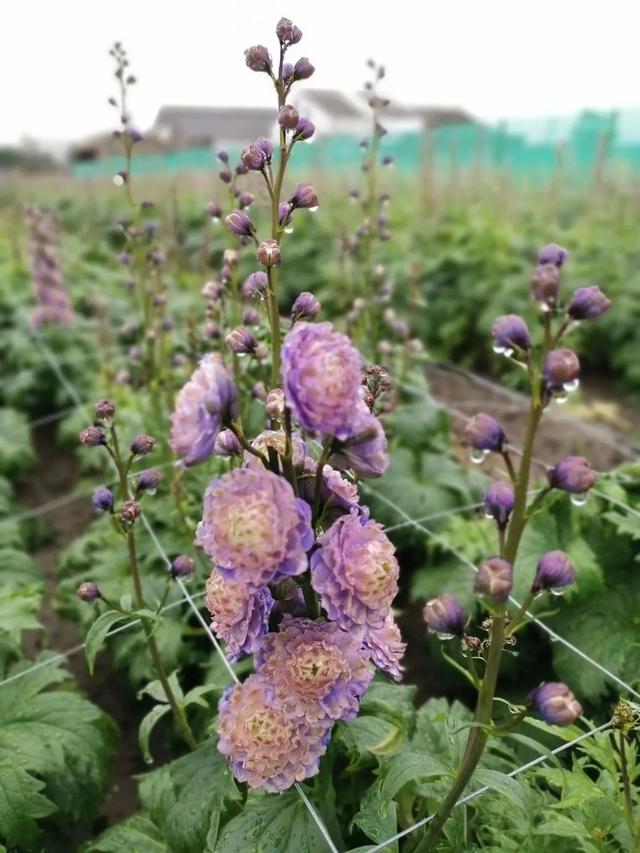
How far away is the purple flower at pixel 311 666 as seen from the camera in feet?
4.35

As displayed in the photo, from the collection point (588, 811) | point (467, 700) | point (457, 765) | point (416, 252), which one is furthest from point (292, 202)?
point (416, 252)

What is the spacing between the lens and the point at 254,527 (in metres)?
1.17

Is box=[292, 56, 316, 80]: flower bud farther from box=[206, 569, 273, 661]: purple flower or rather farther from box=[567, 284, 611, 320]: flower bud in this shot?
box=[206, 569, 273, 661]: purple flower

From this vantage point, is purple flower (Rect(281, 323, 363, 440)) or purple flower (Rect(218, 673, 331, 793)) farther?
purple flower (Rect(218, 673, 331, 793))

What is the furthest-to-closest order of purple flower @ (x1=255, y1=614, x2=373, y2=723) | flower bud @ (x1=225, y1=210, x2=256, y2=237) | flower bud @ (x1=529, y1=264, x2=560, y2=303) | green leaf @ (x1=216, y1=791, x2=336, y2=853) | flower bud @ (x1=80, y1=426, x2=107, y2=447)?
flower bud @ (x1=80, y1=426, x2=107, y2=447)
flower bud @ (x1=225, y1=210, x2=256, y2=237)
green leaf @ (x1=216, y1=791, x2=336, y2=853)
purple flower @ (x1=255, y1=614, x2=373, y2=723)
flower bud @ (x1=529, y1=264, x2=560, y2=303)

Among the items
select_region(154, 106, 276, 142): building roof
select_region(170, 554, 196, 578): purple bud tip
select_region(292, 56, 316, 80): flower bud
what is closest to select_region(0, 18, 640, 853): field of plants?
select_region(292, 56, 316, 80): flower bud

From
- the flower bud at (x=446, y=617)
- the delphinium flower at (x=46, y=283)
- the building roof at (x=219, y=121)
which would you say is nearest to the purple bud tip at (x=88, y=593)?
the flower bud at (x=446, y=617)

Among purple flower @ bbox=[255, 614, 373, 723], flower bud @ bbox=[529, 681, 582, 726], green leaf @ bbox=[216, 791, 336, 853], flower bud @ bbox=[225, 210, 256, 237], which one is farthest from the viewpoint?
flower bud @ bbox=[225, 210, 256, 237]

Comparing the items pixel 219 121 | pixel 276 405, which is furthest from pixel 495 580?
pixel 219 121

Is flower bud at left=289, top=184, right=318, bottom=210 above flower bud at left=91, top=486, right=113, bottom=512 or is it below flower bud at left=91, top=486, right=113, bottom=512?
above

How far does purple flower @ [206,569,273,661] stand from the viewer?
4.39ft

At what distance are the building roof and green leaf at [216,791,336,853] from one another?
39594mm

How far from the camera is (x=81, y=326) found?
20.4 ft

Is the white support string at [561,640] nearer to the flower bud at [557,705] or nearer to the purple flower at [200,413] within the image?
the flower bud at [557,705]
